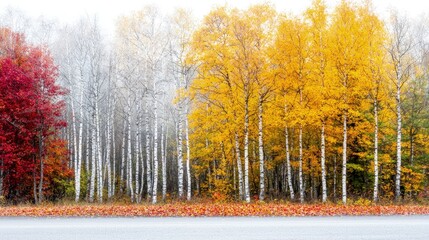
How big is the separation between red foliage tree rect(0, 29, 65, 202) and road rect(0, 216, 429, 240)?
1028 centimetres

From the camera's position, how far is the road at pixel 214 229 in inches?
368

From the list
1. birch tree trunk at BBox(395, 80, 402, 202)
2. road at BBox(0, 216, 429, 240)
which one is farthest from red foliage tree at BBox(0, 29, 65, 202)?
birch tree trunk at BBox(395, 80, 402, 202)

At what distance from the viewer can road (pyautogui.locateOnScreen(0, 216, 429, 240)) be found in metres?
9.34

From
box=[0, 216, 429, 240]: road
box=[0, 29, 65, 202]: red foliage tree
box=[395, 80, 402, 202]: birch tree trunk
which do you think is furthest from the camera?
box=[0, 29, 65, 202]: red foliage tree

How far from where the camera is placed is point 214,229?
413 inches

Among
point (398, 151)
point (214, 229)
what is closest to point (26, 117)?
point (214, 229)

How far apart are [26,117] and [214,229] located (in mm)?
15870

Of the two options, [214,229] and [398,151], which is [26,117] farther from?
[398,151]

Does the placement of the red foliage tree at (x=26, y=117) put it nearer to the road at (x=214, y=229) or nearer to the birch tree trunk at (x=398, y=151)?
the road at (x=214, y=229)

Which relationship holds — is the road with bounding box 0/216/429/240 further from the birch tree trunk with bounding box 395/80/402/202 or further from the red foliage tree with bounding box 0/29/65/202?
the red foliage tree with bounding box 0/29/65/202

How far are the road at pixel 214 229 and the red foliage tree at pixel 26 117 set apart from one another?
1028 centimetres

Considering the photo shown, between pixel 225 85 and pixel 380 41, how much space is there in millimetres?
8552

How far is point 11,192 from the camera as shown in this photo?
23.9m

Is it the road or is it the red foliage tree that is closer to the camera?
the road
